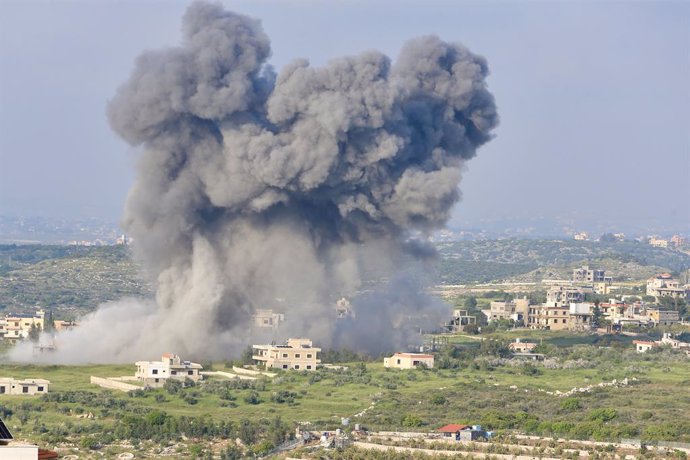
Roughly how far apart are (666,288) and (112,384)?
60.2 metres

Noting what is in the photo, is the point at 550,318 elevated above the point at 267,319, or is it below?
above

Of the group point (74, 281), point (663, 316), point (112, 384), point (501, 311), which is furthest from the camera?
point (74, 281)

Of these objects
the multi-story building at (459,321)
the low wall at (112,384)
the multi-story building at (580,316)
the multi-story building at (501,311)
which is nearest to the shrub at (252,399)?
the low wall at (112,384)

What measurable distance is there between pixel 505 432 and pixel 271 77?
2756cm

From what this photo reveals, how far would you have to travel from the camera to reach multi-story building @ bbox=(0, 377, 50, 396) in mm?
60697

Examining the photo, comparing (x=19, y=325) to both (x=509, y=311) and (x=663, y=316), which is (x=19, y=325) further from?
(x=663, y=316)

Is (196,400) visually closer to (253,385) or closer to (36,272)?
(253,385)

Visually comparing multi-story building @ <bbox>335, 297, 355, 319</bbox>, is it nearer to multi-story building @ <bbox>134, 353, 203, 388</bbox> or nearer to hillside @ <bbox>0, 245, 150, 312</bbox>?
multi-story building @ <bbox>134, 353, 203, 388</bbox>

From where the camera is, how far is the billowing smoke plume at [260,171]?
71.2 metres

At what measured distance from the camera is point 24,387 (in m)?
60.9

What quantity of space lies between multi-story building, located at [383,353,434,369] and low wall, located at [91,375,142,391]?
12117 millimetres

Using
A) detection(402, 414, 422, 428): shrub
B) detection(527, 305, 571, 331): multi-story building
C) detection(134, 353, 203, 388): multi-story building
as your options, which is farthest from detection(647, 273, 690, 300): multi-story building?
detection(402, 414, 422, 428): shrub

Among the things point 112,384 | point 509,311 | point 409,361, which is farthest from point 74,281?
point 112,384

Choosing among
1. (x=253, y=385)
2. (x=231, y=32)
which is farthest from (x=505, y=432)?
(x=231, y=32)
